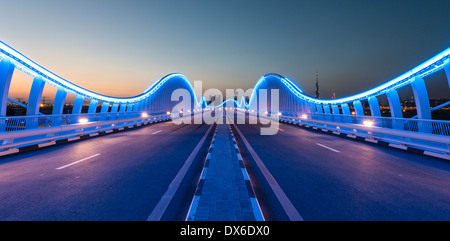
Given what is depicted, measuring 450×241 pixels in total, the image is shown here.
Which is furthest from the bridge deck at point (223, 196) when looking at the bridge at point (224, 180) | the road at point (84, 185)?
the road at point (84, 185)

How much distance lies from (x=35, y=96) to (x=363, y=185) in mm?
16801

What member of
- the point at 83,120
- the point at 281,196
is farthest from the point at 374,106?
the point at 83,120

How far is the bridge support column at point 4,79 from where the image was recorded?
972 cm

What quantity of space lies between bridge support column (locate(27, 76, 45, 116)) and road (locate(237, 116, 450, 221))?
13.5 meters

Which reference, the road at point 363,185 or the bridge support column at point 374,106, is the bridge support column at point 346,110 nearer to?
the bridge support column at point 374,106

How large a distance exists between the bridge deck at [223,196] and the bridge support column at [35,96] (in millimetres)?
12401

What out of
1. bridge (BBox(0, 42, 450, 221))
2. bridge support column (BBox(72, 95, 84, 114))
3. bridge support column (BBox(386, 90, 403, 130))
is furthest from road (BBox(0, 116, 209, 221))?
bridge support column (BBox(386, 90, 403, 130))

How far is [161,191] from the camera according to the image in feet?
13.7

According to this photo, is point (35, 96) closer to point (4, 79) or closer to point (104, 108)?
point (4, 79)

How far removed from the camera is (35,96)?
1217 cm

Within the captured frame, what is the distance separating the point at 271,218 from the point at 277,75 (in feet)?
166

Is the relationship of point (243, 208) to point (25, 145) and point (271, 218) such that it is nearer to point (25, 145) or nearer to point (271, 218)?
point (271, 218)
